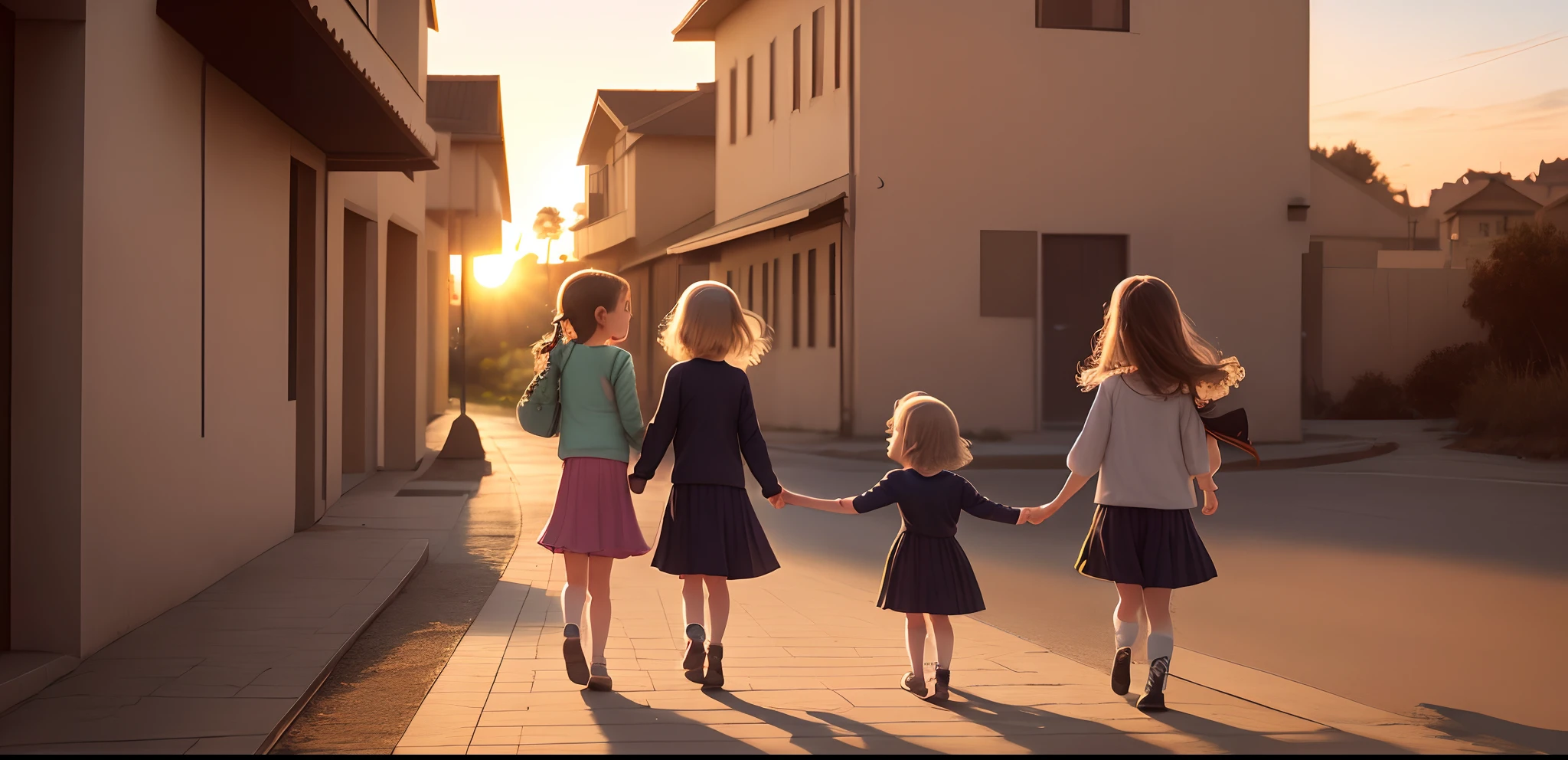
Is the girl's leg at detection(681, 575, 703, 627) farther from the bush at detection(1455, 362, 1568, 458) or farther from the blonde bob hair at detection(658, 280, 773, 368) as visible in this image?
the bush at detection(1455, 362, 1568, 458)

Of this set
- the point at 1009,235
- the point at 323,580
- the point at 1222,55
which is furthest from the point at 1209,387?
the point at 1222,55

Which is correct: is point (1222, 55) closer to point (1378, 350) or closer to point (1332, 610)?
point (1378, 350)

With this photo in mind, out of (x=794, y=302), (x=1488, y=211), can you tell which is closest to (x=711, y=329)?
(x=794, y=302)

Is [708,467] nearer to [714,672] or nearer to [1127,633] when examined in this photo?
[714,672]

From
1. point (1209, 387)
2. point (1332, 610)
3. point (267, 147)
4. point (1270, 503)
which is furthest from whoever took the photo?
point (1270, 503)

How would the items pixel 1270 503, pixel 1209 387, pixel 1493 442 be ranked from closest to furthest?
pixel 1209 387
pixel 1270 503
pixel 1493 442

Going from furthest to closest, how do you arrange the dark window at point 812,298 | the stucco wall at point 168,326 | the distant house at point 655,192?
the distant house at point 655,192 → the dark window at point 812,298 → the stucco wall at point 168,326

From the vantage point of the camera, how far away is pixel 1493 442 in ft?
60.0

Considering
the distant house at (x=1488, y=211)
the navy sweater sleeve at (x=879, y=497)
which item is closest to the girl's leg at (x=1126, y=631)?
the navy sweater sleeve at (x=879, y=497)

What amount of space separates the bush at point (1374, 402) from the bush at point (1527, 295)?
6.53 feet

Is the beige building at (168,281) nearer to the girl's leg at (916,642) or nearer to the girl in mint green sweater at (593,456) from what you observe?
the girl in mint green sweater at (593,456)

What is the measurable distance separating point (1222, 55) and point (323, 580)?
1708 cm

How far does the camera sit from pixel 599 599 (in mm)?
5121

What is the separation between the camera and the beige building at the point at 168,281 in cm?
523
